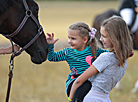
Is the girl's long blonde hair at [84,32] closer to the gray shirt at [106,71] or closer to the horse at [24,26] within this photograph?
the gray shirt at [106,71]

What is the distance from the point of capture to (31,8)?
1.78 m

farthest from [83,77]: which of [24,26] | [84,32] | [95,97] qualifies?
[24,26]

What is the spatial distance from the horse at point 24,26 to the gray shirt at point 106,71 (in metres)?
0.56

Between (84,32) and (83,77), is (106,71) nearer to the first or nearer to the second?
(83,77)

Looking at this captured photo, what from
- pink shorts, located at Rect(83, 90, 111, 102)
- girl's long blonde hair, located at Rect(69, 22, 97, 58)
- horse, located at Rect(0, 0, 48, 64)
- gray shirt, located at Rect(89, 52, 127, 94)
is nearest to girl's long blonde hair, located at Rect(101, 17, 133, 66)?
gray shirt, located at Rect(89, 52, 127, 94)

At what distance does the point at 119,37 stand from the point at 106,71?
1.01ft

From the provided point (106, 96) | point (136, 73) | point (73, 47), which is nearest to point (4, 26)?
point (73, 47)

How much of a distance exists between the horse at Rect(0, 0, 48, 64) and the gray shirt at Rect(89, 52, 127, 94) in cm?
56

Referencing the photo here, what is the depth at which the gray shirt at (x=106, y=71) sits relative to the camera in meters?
1.57

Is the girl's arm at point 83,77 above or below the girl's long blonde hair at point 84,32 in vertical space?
below

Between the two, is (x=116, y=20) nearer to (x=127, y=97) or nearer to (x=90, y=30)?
(x=90, y=30)

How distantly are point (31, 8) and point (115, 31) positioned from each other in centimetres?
80

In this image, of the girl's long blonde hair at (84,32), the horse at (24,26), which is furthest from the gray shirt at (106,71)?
the horse at (24,26)

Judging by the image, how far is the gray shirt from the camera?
1566mm
